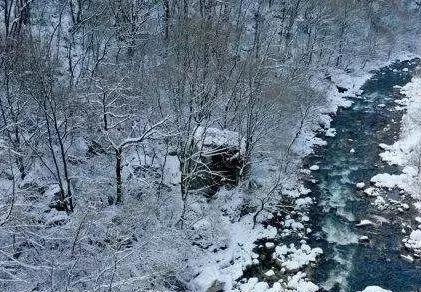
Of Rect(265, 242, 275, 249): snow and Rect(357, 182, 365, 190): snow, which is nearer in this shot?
Rect(265, 242, 275, 249): snow

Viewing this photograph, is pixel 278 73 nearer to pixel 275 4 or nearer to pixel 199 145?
pixel 199 145

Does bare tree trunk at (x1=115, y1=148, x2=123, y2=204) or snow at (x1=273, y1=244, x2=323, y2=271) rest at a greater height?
bare tree trunk at (x1=115, y1=148, x2=123, y2=204)

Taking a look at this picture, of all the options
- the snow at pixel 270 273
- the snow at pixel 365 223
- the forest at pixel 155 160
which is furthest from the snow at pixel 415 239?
the snow at pixel 270 273

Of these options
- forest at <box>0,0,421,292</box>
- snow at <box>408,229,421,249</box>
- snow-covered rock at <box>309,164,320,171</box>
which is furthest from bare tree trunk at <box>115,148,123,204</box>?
snow at <box>408,229,421,249</box>

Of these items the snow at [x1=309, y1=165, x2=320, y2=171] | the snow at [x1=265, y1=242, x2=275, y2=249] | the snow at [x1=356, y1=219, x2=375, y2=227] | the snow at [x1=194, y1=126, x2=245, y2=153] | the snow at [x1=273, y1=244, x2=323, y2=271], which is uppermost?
the snow at [x1=194, y1=126, x2=245, y2=153]

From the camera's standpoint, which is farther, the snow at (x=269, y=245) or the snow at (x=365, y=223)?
the snow at (x=365, y=223)

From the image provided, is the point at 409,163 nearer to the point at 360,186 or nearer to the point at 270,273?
the point at 360,186

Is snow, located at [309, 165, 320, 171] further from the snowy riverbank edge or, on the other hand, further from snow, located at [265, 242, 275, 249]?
snow, located at [265, 242, 275, 249]

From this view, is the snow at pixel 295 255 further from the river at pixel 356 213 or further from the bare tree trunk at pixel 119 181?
the bare tree trunk at pixel 119 181

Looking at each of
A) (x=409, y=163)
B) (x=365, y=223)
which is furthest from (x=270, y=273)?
(x=409, y=163)
